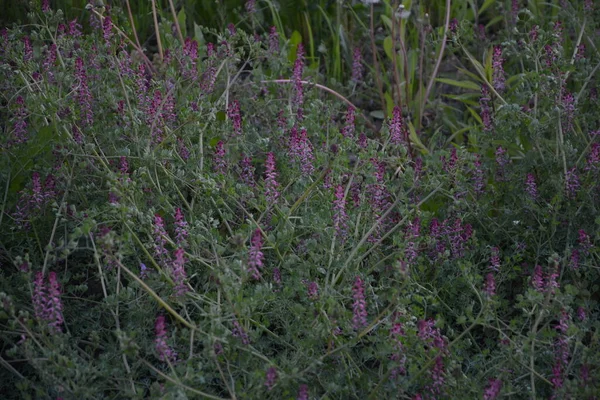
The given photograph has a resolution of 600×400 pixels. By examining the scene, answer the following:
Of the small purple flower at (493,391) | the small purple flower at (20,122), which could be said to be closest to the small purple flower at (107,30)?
the small purple flower at (20,122)

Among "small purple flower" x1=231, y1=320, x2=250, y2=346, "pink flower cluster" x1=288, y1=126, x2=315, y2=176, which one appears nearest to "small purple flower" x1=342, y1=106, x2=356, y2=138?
"pink flower cluster" x1=288, y1=126, x2=315, y2=176

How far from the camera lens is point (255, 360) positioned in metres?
2.40

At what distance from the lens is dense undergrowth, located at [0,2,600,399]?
2293mm

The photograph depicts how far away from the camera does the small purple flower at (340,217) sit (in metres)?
2.60

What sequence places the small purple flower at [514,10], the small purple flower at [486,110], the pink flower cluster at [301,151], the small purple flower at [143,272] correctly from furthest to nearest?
the small purple flower at [514,10] < the small purple flower at [486,110] < the pink flower cluster at [301,151] < the small purple flower at [143,272]

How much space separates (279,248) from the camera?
285 cm

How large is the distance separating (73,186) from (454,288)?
130cm

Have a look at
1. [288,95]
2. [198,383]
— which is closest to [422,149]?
[288,95]

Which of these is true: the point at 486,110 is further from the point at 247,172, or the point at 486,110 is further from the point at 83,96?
the point at 83,96

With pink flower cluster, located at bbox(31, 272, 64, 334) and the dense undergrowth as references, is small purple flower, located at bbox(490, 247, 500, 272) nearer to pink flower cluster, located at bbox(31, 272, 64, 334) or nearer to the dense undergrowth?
the dense undergrowth

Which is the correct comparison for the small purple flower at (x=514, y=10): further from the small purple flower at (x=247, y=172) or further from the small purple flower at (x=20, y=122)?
the small purple flower at (x=20, y=122)

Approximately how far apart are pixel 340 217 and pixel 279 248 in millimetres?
318

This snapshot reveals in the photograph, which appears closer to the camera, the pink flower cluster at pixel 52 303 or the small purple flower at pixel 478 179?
the pink flower cluster at pixel 52 303

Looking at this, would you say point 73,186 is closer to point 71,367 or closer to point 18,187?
point 18,187
